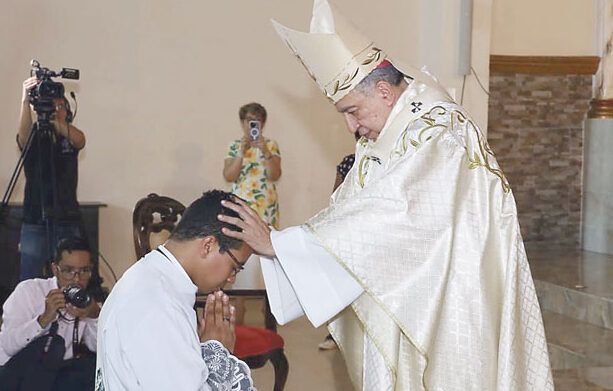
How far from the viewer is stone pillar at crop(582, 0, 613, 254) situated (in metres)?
7.73

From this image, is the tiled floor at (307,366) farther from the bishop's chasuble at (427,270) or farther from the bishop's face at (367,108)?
the bishop's face at (367,108)

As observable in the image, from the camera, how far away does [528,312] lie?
2.77 m

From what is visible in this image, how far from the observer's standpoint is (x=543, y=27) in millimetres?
7828

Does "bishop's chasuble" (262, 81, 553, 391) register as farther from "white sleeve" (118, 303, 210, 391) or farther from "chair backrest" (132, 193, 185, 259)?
"chair backrest" (132, 193, 185, 259)

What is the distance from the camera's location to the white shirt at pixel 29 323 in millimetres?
3475

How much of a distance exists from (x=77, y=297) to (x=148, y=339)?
59.0 inches

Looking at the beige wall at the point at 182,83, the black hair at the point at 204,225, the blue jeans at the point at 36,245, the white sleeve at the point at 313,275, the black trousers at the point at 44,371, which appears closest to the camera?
the black hair at the point at 204,225

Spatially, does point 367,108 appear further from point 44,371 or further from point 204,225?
point 44,371

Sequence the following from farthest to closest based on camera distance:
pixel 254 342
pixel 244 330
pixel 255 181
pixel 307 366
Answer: pixel 255 181 < pixel 307 366 < pixel 244 330 < pixel 254 342

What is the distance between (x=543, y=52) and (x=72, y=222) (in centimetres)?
449

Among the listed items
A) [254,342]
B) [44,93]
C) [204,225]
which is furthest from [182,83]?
[204,225]

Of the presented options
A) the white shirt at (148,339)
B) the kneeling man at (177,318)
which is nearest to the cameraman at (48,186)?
the kneeling man at (177,318)

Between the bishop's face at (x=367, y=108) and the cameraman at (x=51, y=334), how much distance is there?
1277 mm

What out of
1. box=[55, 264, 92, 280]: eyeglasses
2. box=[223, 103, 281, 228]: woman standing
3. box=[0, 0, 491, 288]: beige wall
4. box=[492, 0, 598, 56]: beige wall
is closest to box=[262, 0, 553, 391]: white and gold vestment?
box=[55, 264, 92, 280]: eyeglasses
